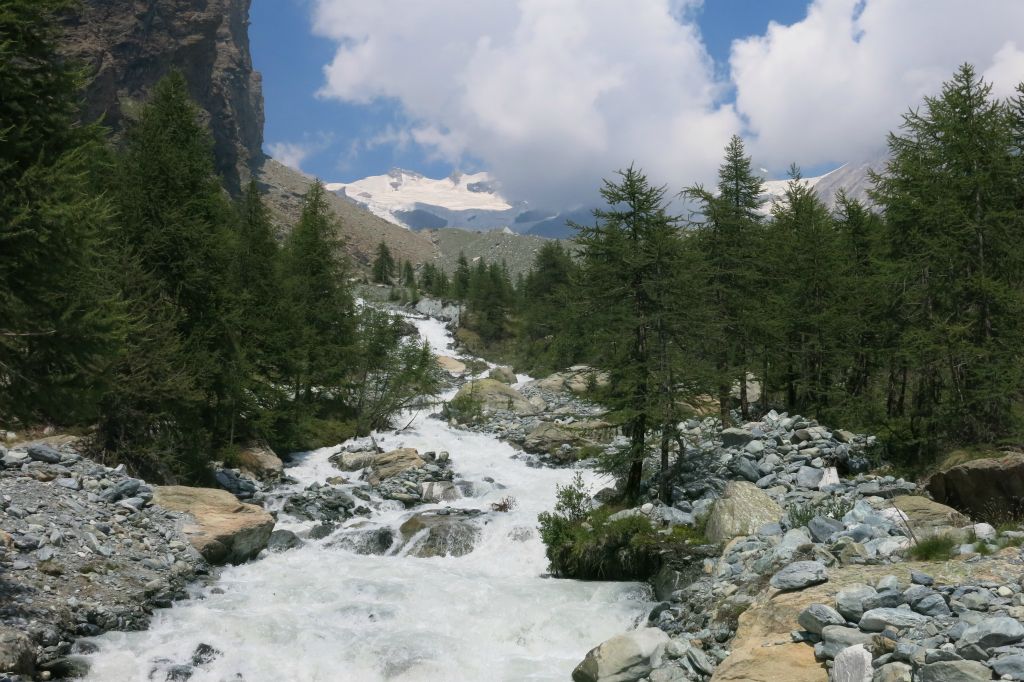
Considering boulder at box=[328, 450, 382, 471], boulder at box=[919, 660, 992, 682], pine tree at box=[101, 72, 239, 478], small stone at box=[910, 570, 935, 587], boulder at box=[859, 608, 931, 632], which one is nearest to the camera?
boulder at box=[919, 660, 992, 682]

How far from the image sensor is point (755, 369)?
74.6ft

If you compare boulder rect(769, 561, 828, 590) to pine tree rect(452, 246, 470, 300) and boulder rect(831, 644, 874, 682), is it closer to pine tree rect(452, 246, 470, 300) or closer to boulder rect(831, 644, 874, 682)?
boulder rect(831, 644, 874, 682)

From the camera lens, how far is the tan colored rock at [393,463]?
24484 millimetres

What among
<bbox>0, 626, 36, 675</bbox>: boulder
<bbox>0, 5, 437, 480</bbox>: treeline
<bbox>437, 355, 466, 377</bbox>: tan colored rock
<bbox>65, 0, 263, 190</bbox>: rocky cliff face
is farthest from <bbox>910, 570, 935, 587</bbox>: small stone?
<bbox>65, 0, 263, 190</bbox>: rocky cliff face

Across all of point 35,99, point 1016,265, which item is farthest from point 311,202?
point 1016,265

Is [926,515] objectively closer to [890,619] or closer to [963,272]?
[890,619]

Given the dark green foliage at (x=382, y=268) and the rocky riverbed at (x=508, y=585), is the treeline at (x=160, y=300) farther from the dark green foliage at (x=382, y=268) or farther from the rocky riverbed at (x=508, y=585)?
the dark green foliage at (x=382, y=268)

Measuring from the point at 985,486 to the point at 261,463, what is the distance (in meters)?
22.2

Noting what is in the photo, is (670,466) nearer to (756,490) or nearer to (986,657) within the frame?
(756,490)

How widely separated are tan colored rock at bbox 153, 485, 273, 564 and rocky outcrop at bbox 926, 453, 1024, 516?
15096 mm

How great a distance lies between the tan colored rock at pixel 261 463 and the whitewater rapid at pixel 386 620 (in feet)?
23.9

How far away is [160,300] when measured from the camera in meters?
18.8

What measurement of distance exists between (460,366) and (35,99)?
47.2m

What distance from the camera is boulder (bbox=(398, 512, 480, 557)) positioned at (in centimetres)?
1698
